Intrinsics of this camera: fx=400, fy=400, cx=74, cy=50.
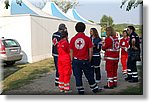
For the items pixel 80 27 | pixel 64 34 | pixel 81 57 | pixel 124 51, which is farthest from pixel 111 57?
pixel 64 34

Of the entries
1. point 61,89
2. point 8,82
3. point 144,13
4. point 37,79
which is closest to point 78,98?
point 61,89

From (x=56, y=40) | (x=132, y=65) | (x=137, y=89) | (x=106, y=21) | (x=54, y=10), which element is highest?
(x=54, y=10)

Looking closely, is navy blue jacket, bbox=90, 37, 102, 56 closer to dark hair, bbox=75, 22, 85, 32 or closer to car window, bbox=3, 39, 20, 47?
dark hair, bbox=75, 22, 85, 32

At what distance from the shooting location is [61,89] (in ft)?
17.8

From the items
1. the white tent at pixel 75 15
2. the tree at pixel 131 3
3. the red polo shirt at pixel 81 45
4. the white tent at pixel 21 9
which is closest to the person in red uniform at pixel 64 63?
the red polo shirt at pixel 81 45

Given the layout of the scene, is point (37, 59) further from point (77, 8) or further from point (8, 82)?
point (77, 8)

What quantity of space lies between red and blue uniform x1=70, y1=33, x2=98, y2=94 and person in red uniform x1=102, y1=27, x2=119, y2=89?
0.87 ft

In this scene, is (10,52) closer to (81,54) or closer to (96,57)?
(81,54)

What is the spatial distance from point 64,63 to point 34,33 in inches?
23.5

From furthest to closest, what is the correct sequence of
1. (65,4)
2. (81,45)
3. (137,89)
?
1. (65,4)
2. (137,89)
3. (81,45)

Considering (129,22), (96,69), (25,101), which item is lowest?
(25,101)

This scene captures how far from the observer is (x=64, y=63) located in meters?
5.36

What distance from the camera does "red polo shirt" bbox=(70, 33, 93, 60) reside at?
523 cm

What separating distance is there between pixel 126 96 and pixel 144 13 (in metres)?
1.13
